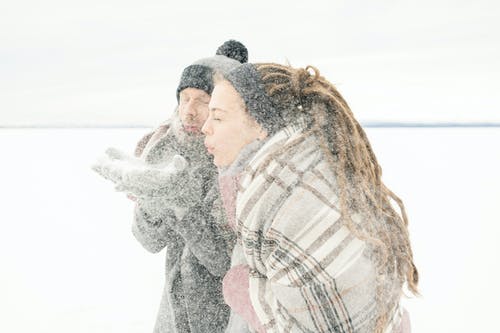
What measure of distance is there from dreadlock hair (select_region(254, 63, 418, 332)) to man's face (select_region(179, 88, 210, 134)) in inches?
18.0

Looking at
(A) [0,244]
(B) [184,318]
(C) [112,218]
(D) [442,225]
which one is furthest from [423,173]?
(B) [184,318]

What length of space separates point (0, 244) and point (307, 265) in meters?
6.90

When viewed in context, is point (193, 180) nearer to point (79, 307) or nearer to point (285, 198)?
point (285, 198)

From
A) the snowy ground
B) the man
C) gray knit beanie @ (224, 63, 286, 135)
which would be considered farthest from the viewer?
the snowy ground

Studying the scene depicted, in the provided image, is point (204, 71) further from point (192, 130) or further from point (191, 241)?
point (191, 241)

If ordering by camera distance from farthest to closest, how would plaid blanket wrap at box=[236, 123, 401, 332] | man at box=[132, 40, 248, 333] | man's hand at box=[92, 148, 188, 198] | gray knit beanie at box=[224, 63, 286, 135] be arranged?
man at box=[132, 40, 248, 333]
man's hand at box=[92, 148, 188, 198]
gray knit beanie at box=[224, 63, 286, 135]
plaid blanket wrap at box=[236, 123, 401, 332]

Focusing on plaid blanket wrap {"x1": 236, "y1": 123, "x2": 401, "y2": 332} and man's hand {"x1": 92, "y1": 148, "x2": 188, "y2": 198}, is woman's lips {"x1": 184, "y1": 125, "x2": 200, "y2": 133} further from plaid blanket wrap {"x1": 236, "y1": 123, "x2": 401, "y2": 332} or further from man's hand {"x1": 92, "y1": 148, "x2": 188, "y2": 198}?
plaid blanket wrap {"x1": 236, "y1": 123, "x2": 401, "y2": 332}

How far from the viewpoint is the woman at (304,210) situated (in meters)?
0.91

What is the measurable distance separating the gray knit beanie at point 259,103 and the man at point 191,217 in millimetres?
364

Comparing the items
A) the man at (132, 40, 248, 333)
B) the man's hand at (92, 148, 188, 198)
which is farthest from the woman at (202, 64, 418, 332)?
the man at (132, 40, 248, 333)

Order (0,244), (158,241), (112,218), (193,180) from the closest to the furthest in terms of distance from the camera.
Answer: (193,180) → (158,241) → (0,244) → (112,218)

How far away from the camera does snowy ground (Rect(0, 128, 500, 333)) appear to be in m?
4.40

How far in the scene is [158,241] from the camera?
157 cm

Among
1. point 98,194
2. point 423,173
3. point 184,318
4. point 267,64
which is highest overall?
point 267,64
